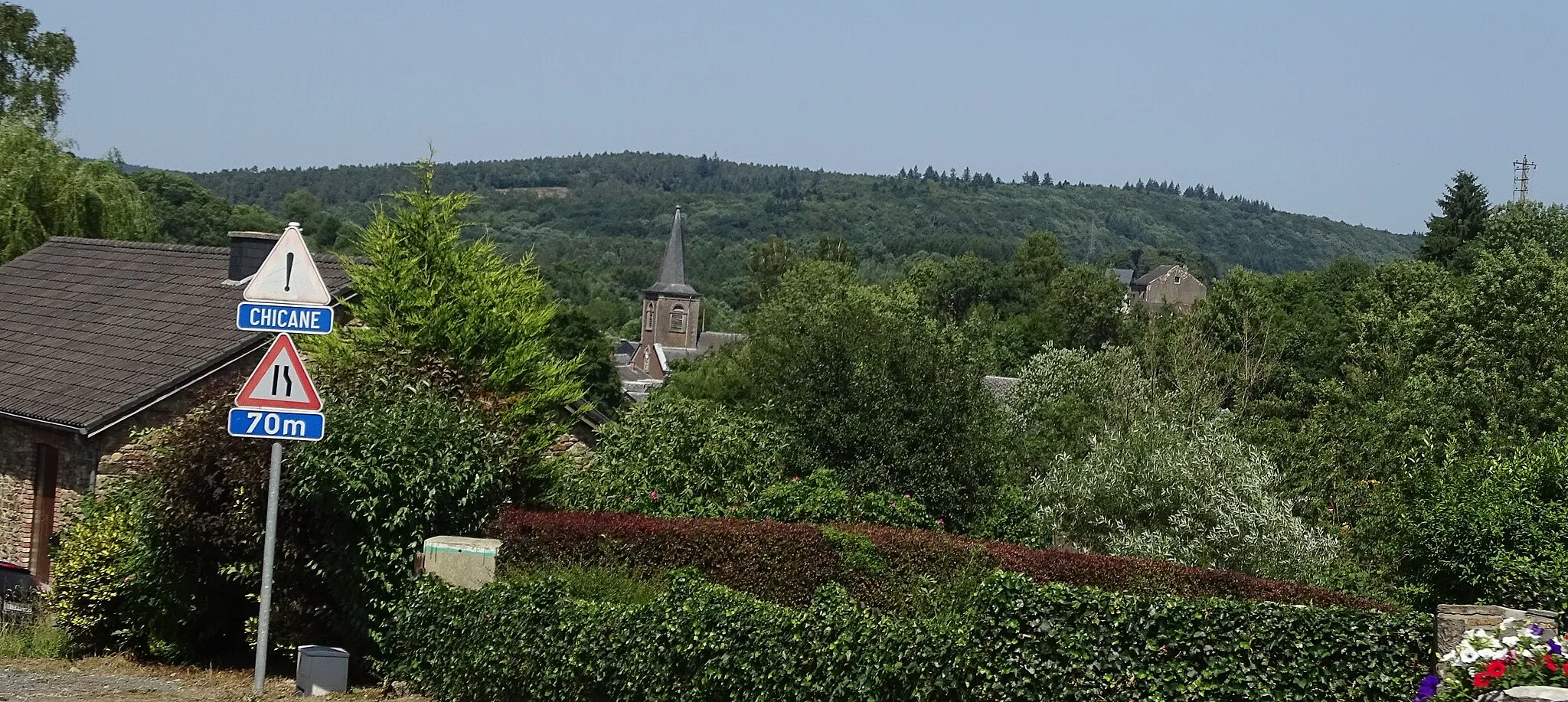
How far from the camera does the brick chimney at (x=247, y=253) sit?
67.9 ft

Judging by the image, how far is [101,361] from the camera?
19.6m

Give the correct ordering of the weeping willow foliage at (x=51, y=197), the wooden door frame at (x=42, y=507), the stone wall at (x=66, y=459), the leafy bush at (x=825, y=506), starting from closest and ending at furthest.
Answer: the leafy bush at (x=825, y=506) → the stone wall at (x=66, y=459) → the wooden door frame at (x=42, y=507) → the weeping willow foliage at (x=51, y=197)

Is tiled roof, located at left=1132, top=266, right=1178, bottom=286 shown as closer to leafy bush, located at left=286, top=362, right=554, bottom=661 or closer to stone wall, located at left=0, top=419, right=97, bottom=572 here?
stone wall, located at left=0, top=419, right=97, bottom=572

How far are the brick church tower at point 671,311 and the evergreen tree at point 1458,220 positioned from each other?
65.7 meters

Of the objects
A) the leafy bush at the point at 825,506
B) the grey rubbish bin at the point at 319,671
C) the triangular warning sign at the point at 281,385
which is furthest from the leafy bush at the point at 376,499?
the leafy bush at the point at 825,506

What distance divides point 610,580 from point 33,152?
84.4 ft

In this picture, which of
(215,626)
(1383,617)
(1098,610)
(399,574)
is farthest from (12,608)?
(1383,617)

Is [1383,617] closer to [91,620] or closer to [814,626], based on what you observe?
[814,626]

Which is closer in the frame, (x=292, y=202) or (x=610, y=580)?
(x=610, y=580)

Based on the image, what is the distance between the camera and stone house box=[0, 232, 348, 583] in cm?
1784

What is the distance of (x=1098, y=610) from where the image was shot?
25.7ft

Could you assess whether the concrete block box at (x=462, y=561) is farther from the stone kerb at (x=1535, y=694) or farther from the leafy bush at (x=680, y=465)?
the stone kerb at (x=1535, y=694)

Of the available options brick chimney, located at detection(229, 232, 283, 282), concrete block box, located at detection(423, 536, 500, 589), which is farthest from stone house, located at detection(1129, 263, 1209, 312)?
concrete block box, located at detection(423, 536, 500, 589)

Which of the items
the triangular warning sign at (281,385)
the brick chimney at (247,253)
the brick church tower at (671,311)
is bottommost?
the triangular warning sign at (281,385)
